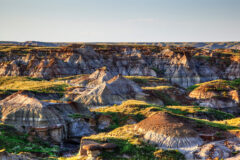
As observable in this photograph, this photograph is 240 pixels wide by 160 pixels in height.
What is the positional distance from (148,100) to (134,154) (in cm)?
3904

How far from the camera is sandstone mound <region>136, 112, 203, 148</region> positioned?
84.7 feet

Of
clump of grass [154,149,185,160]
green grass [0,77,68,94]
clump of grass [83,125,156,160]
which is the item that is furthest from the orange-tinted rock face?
clump of grass [154,149,185,160]

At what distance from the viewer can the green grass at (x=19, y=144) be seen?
96.0 feet

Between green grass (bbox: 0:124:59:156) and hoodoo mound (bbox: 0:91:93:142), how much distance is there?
1258 millimetres

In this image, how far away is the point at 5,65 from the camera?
108m

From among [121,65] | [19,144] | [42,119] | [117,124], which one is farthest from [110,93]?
[121,65]

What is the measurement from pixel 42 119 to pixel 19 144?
484 centimetres

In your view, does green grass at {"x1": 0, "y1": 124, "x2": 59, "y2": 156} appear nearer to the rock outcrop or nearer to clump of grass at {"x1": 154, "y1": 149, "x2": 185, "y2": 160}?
clump of grass at {"x1": 154, "y1": 149, "x2": 185, "y2": 160}

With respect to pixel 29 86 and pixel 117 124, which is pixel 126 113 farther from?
pixel 29 86

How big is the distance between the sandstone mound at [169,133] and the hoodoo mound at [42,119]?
427 inches

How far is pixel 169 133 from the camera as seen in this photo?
1041 inches

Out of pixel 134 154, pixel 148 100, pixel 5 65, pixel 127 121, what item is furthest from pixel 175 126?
pixel 5 65

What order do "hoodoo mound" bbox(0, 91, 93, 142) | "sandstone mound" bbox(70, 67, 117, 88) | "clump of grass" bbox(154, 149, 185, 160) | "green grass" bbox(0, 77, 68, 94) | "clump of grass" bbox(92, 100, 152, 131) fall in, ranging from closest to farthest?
"clump of grass" bbox(154, 149, 185, 160)
"hoodoo mound" bbox(0, 91, 93, 142)
"clump of grass" bbox(92, 100, 152, 131)
"green grass" bbox(0, 77, 68, 94)
"sandstone mound" bbox(70, 67, 117, 88)

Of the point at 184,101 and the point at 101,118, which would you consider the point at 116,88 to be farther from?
the point at 101,118
